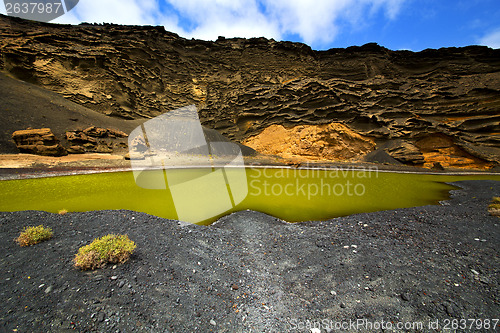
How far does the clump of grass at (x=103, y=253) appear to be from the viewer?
374 cm

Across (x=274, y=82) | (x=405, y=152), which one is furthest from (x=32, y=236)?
(x=274, y=82)

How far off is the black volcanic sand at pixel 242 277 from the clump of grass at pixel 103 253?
0.17m

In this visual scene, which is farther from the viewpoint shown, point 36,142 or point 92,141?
point 92,141

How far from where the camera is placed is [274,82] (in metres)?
41.3

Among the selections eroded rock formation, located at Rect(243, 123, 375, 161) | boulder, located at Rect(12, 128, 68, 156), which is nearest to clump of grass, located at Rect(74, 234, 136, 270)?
boulder, located at Rect(12, 128, 68, 156)

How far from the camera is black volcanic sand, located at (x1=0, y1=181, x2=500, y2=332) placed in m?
3.11

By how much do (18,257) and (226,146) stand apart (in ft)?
91.8

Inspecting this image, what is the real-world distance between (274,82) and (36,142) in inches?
1502

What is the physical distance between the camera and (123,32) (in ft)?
132

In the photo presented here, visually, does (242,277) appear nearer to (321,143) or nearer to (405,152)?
(321,143)

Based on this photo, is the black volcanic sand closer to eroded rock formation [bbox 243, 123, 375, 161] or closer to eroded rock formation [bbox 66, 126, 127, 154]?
eroded rock formation [bbox 66, 126, 127, 154]

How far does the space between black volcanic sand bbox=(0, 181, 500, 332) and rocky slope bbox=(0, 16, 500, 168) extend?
28809mm

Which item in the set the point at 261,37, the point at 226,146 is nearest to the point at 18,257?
the point at 226,146

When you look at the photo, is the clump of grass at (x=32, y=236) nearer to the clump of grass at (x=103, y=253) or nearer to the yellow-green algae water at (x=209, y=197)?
the clump of grass at (x=103, y=253)
